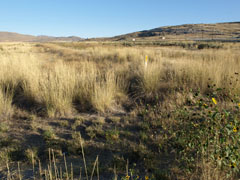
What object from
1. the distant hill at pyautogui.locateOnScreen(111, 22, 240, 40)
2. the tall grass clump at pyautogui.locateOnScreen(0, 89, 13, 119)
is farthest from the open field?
the distant hill at pyautogui.locateOnScreen(111, 22, 240, 40)

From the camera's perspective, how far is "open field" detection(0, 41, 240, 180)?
221 cm

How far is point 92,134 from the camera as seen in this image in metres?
3.40

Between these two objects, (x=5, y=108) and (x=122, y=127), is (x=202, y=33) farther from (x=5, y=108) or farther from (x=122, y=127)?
(x=5, y=108)

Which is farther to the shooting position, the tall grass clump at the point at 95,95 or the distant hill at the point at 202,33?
the distant hill at the point at 202,33

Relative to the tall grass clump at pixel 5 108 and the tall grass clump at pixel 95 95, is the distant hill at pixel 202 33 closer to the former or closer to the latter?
the tall grass clump at pixel 95 95

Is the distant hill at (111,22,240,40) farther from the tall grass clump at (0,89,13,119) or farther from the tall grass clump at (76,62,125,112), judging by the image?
the tall grass clump at (0,89,13,119)

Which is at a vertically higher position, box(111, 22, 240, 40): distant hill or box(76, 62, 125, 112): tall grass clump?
box(111, 22, 240, 40): distant hill

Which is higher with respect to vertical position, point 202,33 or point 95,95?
point 202,33

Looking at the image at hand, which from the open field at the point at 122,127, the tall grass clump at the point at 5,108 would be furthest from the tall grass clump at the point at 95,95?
the tall grass clump at the point at 5,108

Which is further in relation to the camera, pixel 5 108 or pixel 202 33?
pixel 202 33

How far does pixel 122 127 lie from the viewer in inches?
147

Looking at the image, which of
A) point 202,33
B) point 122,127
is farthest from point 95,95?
point 202,33

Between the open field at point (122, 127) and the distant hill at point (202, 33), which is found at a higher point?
the distant hill at point (202, 33)

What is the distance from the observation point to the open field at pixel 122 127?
2.21m
